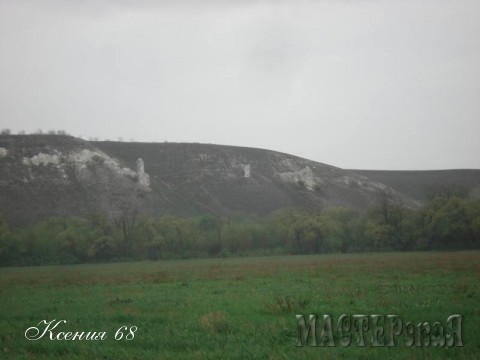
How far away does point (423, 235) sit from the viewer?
71688 mm

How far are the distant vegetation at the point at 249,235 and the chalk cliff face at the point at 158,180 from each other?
59.6 feet

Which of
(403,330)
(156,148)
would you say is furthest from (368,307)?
(156,148)

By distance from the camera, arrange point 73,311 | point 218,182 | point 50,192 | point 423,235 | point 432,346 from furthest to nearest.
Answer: point 218,182 → point 50,192 → point 423,235 → point 73,311 → point 432,346

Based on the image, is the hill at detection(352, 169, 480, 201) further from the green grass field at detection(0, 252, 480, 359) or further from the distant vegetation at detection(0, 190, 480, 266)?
the green grass field at detection(0, 252, 480, 359)

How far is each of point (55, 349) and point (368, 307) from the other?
28.7ft

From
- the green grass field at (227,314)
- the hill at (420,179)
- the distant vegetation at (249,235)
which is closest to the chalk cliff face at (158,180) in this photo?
the distant vegetation at (249,235)

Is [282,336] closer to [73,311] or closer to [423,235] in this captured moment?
[73,311]

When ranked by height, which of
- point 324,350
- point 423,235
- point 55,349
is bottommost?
point 423,235

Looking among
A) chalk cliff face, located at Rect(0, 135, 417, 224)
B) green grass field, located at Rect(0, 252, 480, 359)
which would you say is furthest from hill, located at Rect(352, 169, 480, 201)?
green grass field, located at Rect(0, 252, 480, 359)

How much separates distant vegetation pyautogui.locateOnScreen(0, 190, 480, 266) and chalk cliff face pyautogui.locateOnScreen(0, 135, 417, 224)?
715 inches

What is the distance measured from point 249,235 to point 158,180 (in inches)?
1934

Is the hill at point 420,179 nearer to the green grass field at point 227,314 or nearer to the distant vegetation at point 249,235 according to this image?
the distant vegetation at point 249,235

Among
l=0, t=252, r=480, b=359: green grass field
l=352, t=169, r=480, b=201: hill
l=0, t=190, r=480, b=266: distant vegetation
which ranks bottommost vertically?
l=0, t=190, r=480, b=266: distant vegetation

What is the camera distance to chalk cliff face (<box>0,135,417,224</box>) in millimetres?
98125
